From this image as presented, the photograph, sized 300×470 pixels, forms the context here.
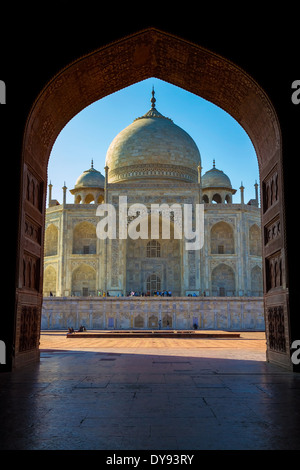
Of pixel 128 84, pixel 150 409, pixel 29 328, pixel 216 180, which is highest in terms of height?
pixel 216 180

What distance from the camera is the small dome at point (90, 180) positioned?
36.5 meters

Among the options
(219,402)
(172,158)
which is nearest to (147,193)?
(172,158)

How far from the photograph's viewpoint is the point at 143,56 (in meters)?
7.79

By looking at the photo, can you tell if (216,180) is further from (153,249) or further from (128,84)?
(128,84)

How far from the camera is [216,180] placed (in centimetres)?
3662

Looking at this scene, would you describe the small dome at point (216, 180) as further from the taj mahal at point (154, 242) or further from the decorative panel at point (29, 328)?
the decorative panel at point (29, 328)

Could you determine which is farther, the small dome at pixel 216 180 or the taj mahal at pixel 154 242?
the small dome at pixel 216 180

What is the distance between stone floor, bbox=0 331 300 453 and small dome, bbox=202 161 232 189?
3051 cm

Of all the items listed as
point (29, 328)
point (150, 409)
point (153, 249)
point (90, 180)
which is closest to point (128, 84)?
point (29, 328)

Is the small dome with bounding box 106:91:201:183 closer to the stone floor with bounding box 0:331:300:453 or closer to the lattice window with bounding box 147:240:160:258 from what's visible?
the lattice window with bounding box 147:240:160:258

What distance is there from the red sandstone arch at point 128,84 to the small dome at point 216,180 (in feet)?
92.8

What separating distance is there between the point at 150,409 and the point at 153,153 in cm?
3052

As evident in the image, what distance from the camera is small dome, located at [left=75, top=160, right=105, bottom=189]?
36513 millimetres

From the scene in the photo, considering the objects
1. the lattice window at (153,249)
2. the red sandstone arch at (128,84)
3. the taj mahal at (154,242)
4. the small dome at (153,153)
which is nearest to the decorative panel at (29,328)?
the red sandstone arch at (128,84)
